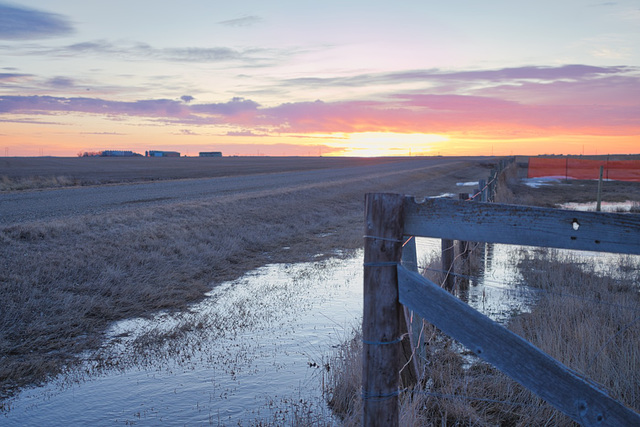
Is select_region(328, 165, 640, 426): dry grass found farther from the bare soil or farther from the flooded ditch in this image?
the bare soil

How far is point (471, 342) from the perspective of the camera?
2.63 m

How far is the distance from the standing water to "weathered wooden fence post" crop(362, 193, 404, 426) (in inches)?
70.6

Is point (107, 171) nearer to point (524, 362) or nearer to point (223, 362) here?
point (223, 362)

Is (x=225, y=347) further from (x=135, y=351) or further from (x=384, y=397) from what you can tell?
(x=384, y=397)

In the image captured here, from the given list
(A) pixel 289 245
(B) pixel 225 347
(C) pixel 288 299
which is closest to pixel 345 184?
(A) pixel 289 245

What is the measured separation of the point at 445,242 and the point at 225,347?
3526 mm

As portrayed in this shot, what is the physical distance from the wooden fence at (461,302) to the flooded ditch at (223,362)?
1945 millimetres

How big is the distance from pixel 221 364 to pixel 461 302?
13.4 feet

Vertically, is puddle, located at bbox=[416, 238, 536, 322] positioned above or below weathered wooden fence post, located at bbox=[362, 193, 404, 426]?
below

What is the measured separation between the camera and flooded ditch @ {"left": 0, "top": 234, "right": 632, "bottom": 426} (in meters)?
5.00

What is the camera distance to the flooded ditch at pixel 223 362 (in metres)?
5.00

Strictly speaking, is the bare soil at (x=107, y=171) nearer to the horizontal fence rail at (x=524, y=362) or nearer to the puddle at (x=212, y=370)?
the puddle at (x=212, y=370)

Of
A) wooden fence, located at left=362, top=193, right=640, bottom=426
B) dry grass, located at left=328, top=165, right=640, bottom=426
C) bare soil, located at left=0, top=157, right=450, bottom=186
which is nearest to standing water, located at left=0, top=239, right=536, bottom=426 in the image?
dry grass, located at left=328, top=165, right=640, bottom=426

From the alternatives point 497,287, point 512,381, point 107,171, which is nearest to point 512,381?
point 512,381
